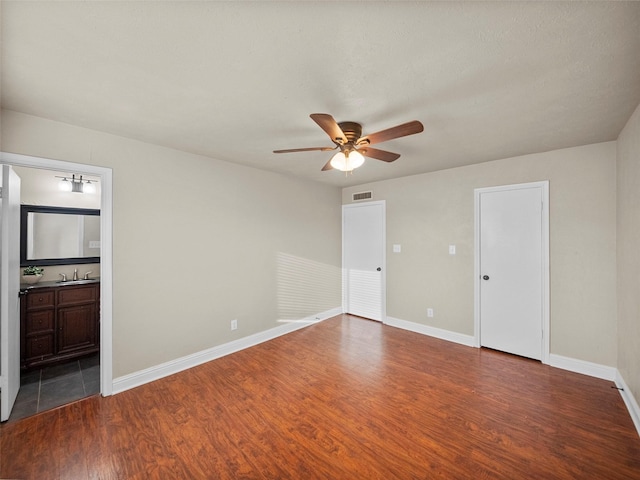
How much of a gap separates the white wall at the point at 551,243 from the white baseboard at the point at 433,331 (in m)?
0.06

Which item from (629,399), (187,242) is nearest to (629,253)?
(629,399)

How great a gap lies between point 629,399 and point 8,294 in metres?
5.14

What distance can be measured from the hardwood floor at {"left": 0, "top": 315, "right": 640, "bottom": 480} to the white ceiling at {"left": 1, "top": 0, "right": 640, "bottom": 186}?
2.42 meters

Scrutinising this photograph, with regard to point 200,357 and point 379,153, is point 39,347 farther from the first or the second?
point 379,153

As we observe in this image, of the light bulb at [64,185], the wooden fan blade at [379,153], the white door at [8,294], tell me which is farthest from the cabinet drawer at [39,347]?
the wooden fan blade at [379,153]

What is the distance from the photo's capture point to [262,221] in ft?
12.4

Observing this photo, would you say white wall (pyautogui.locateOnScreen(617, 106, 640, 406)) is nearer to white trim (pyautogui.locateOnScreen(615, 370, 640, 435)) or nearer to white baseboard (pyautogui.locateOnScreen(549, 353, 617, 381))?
white trim (pyautogui.locateOnScreen(615, 370, 640, 435))

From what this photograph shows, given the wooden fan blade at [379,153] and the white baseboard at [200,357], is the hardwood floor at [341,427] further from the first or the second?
the wooden fan blade at [379,153]

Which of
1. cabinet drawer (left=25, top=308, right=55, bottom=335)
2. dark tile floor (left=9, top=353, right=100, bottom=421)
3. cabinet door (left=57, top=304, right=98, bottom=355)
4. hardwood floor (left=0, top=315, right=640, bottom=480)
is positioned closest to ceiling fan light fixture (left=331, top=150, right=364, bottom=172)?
hardwood floor (left=0, top=315, right=640, bottom=480)

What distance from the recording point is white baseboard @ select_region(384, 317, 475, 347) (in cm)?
362

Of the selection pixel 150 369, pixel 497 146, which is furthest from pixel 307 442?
pixel 497 146

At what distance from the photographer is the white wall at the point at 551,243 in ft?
9.02

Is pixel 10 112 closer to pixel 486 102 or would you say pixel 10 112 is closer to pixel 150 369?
pixel 150 369

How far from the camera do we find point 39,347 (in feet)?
9.71
